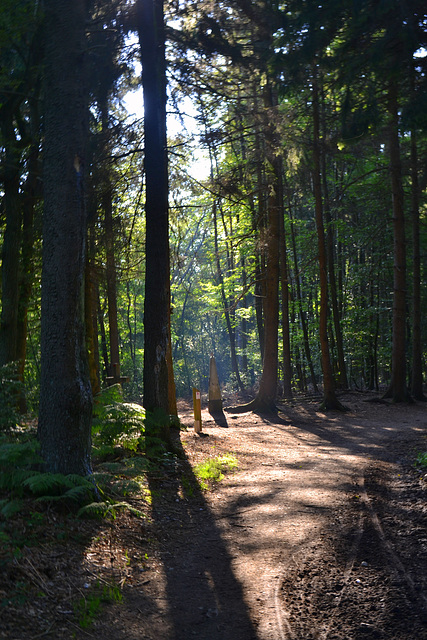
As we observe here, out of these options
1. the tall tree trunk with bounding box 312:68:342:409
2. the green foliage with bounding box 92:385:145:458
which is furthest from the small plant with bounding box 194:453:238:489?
the tall tree trunk with bounding box 312:68:342:409

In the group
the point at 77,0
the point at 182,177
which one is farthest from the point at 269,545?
the point at 182,177

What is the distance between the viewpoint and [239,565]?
5.29 m

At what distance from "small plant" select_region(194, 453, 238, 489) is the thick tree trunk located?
2952 mm

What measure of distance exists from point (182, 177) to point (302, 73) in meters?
4.40

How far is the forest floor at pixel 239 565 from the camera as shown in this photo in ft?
13.0

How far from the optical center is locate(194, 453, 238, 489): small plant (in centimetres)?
880

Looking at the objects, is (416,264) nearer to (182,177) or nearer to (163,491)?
(182,177)

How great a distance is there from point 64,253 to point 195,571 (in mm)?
3866

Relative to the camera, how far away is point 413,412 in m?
17.1

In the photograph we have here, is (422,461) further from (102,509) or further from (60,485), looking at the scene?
(60,485)

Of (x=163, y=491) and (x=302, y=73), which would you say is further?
(x=302, y=73)

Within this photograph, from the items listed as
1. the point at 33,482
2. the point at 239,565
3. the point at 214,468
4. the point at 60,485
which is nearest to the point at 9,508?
the point at 33,482

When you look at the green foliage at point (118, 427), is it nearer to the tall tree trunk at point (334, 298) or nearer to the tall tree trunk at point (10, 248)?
the tall tree trunk at point (10, 248)

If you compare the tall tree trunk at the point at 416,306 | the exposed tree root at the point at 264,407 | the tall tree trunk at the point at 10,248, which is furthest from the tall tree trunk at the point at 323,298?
the tall tree trunk at the point at 10,248
